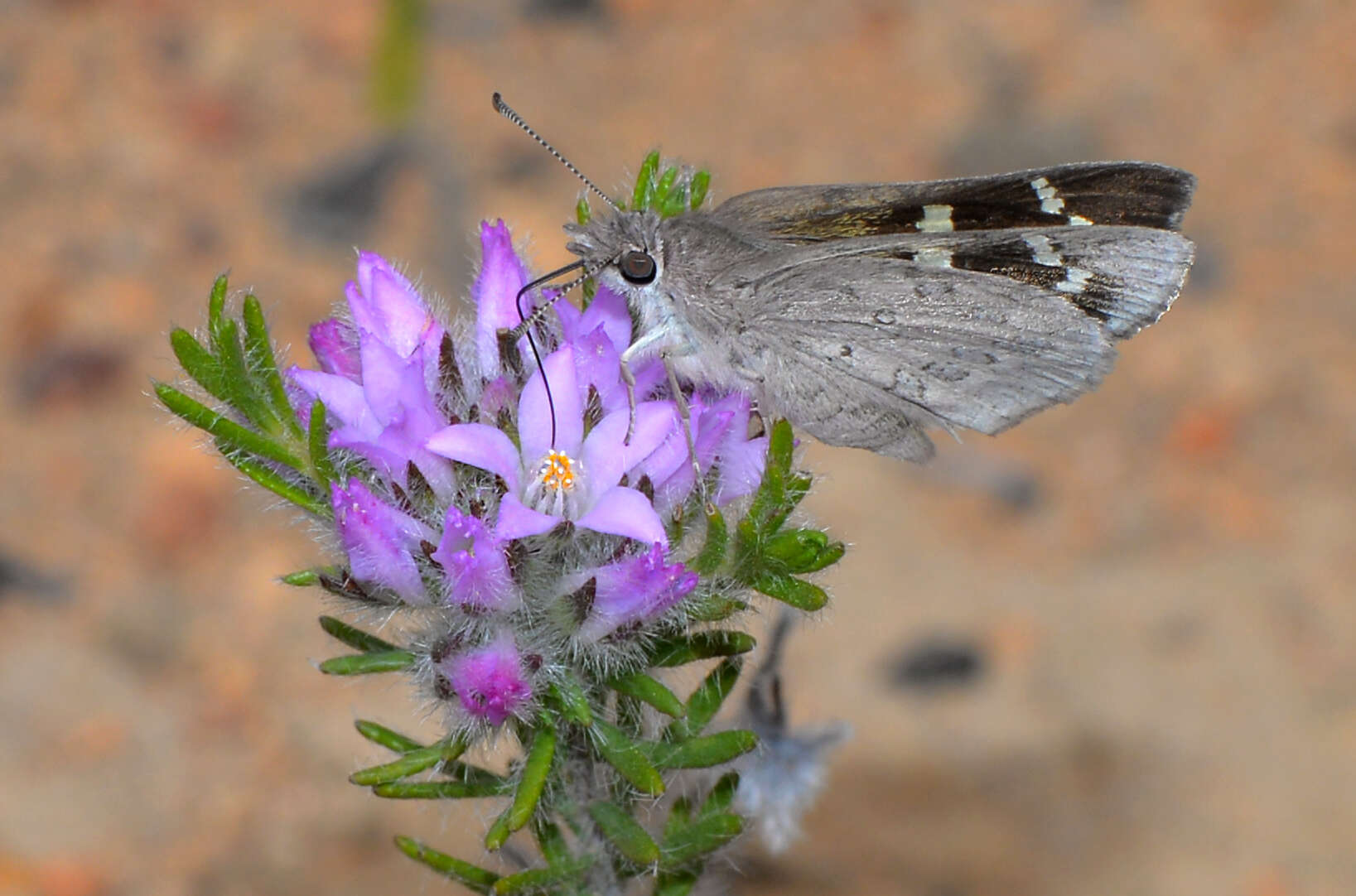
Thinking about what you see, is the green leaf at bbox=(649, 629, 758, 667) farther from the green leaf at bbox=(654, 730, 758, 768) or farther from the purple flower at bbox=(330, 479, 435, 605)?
the purple flower at bbox=(330, 479, 435, 605)

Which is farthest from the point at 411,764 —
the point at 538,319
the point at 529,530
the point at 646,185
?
the point at 646,185

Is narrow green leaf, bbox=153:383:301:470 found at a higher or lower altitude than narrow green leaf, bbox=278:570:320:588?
higher

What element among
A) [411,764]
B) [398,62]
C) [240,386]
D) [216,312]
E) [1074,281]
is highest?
[398,62]

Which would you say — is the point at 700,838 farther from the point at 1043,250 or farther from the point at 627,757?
the point at 1043,250

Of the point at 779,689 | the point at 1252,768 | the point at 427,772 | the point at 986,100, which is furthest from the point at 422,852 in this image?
the point at 986,100

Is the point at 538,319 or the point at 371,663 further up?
the point at 538,319

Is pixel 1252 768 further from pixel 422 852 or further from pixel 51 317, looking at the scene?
pixel 51 317

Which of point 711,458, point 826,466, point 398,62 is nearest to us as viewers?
point 711,458

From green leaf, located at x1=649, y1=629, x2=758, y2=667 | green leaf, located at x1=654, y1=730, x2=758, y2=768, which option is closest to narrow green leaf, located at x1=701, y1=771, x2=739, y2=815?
green leaf, located at x1=654, y1=730, x2=758, y2=768
